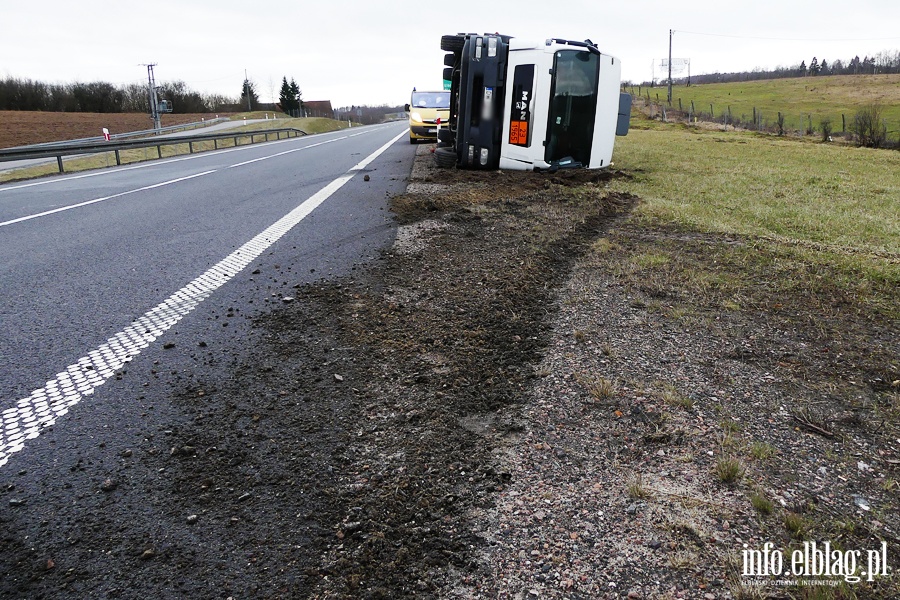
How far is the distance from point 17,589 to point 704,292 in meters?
4.29

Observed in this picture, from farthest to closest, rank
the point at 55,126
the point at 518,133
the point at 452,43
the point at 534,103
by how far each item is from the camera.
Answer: the point at 55,126, the point at 452,43, the point at 518,133, the point at 534,103

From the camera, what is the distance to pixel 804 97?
77.3m

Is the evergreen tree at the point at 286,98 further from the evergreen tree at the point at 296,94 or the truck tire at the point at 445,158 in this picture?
the truck tire at the point at 445,158

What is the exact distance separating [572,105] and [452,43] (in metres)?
3.05

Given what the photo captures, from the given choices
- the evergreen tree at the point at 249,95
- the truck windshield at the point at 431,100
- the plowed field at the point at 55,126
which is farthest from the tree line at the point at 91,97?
the truck windshield at the point at 431,100

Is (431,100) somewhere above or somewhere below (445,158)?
above

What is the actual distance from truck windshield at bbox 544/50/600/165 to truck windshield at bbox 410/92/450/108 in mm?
11430

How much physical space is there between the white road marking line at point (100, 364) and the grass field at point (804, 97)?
194 feet

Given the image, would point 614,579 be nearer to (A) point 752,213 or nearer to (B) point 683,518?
(B) point 683,518

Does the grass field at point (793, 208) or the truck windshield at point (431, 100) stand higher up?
the truck windshield at point (431, 100)

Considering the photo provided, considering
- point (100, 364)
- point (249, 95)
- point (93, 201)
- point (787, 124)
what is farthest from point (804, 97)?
point (100, 364)

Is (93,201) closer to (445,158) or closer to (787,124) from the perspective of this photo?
(445,158)

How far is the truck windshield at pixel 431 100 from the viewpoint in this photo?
70.2 ft

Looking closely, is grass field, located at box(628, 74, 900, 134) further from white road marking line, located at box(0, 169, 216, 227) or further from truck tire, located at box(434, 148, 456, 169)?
white road marking line, located at box(0, 169, 216, 227)
